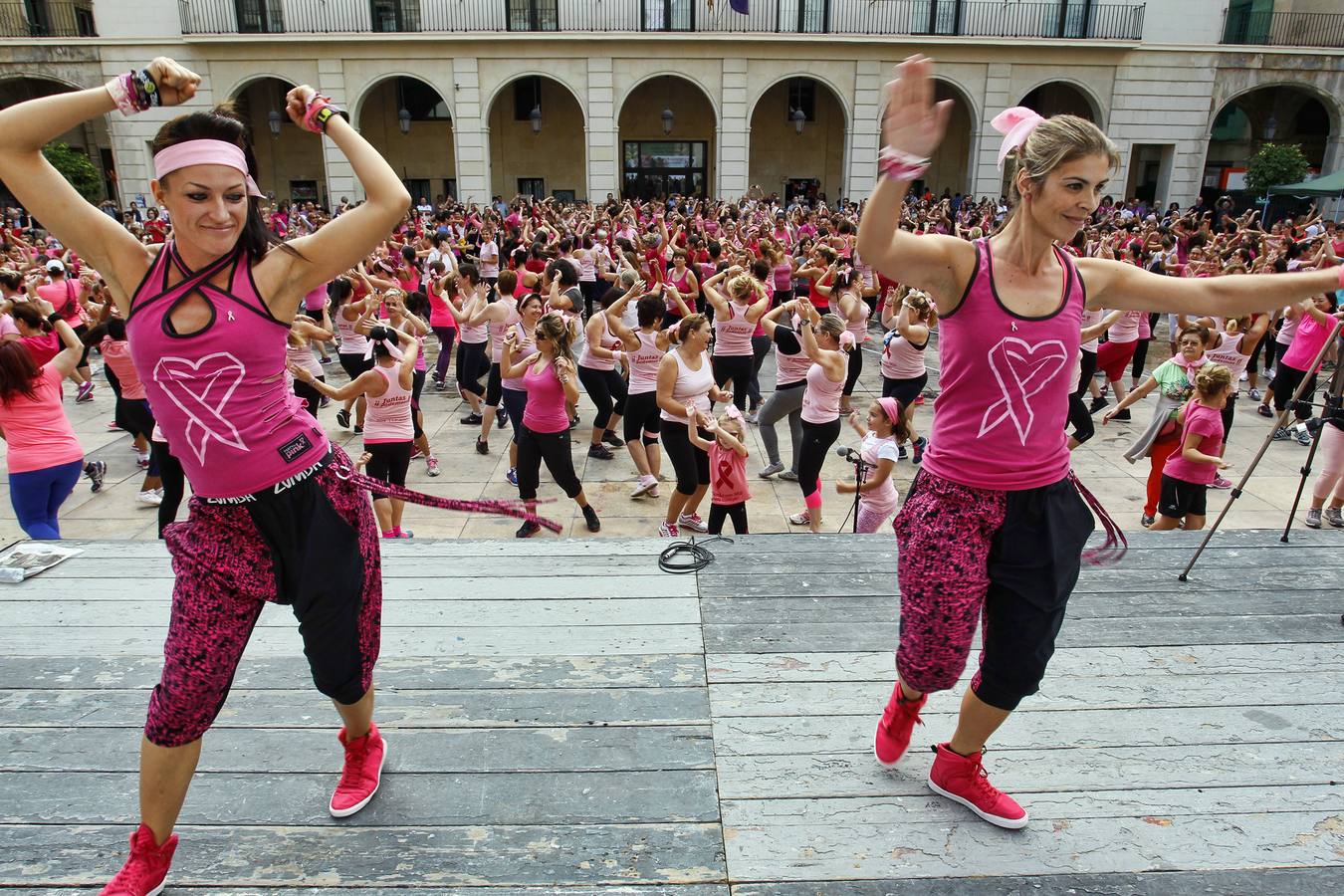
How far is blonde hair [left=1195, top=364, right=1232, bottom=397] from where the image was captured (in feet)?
18.7

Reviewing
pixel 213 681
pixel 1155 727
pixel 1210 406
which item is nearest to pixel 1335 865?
pixel 1155 727

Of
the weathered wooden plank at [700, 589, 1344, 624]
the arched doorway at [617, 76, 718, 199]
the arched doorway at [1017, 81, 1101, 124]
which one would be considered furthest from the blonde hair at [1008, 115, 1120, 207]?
the arched doorway at [1017, 81, 1101, 124]

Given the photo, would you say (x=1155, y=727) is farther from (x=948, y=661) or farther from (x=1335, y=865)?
(x=948, y=661)

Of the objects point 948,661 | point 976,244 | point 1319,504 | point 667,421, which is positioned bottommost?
point 1319,504

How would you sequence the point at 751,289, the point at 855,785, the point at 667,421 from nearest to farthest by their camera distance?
the point at 855,785
the point at 667,421
the point at 751,289

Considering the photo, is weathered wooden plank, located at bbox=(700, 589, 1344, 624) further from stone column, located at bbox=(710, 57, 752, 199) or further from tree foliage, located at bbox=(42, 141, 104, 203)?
stone column, located at bbox=(710, 57, 752, 199)

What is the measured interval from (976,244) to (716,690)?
65.2 inches

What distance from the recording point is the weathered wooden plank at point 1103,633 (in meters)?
3.24

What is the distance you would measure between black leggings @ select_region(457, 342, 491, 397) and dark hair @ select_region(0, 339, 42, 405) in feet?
15.4

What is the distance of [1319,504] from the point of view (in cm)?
668

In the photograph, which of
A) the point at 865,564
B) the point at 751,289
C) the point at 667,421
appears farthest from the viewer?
the point at 751,289

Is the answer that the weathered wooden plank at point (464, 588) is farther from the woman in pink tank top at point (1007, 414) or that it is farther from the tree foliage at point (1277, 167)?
the tree foliage at point (1277, 167)

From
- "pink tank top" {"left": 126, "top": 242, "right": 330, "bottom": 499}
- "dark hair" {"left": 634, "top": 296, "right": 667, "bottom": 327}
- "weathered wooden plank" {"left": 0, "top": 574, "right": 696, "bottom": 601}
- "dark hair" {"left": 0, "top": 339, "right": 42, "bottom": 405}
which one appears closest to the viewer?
"pink tank top" {"left": 126, "top": 242, "right": 330, "bottom": 499}

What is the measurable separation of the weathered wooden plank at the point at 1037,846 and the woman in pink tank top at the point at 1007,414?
0.10m
